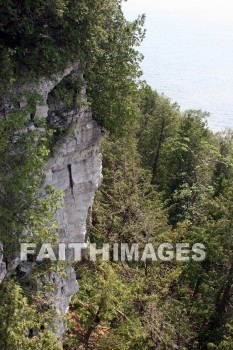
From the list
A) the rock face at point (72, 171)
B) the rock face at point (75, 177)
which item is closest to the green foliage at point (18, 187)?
the rock face at point (72, 171)

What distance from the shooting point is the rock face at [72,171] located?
16.1m

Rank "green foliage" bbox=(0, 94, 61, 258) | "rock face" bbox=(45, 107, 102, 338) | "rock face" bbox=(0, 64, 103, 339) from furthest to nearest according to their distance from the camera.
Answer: "rock face" bbox=(45, 107, 102, 338), "rock face" bbox=(0, 64, 103, 339), "green foliage" bbox=(0, 94, 61, 258)

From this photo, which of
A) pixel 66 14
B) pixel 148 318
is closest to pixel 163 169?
pixel 148 318

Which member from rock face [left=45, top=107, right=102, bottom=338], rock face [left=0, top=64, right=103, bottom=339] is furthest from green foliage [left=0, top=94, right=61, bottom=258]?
rock face [left=45, top=107, right=102, bottom=338]

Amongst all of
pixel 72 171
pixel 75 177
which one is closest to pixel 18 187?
pixel 72 171

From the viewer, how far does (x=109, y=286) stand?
17.5m

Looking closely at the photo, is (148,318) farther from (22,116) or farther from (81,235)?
(22,116)

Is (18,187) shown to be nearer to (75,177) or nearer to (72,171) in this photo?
(72,171)

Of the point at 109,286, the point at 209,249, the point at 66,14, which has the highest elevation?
the point at 66,14

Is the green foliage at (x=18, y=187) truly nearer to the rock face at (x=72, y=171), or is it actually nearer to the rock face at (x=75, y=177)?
the rock face at (x=72, y=171)

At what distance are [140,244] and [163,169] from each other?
14433 millimetres

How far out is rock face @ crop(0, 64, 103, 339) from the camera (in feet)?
52.8

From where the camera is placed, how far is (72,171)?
1883cm

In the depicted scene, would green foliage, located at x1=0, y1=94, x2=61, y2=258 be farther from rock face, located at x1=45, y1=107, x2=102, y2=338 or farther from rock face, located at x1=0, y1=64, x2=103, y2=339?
rock face, located at x1=45, y1=107, x2=102, y2=338
